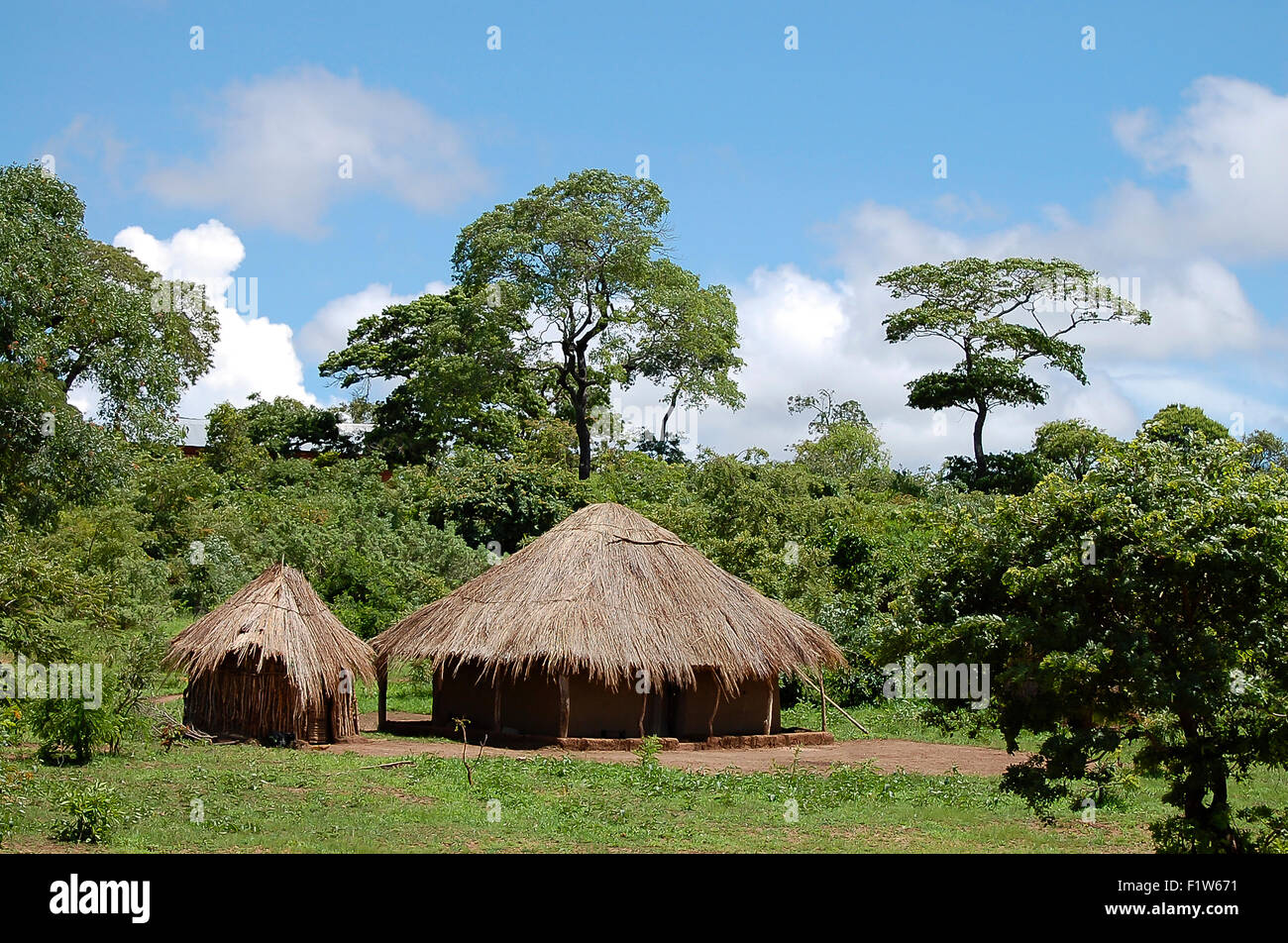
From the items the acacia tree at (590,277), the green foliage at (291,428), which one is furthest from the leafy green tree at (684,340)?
the green foliage at (291,428)

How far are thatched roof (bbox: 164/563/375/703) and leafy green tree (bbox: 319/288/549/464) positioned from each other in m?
18.4

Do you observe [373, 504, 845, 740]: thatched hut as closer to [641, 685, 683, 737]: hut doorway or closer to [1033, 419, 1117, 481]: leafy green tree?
[641, 685, 683, 737]: hut doorway

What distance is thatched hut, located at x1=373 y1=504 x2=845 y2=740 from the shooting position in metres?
17.2

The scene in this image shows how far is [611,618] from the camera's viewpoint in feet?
58.0

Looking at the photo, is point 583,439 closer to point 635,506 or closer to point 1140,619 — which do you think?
point 635,506

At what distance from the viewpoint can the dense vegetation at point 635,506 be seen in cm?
782

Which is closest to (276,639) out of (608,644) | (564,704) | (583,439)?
(564,704)

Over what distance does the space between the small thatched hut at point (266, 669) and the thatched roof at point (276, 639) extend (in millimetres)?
13

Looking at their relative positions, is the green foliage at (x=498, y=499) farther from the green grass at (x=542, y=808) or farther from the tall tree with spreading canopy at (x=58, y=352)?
the green grass at (x=542, y=808)

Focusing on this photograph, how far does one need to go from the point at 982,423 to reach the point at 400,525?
1864cm

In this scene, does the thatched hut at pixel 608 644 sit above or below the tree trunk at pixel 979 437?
below

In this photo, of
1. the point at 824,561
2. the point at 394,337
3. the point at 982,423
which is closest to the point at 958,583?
the point at 824,561

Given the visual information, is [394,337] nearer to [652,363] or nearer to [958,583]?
[652,363]

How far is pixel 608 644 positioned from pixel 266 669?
15.3 feet
